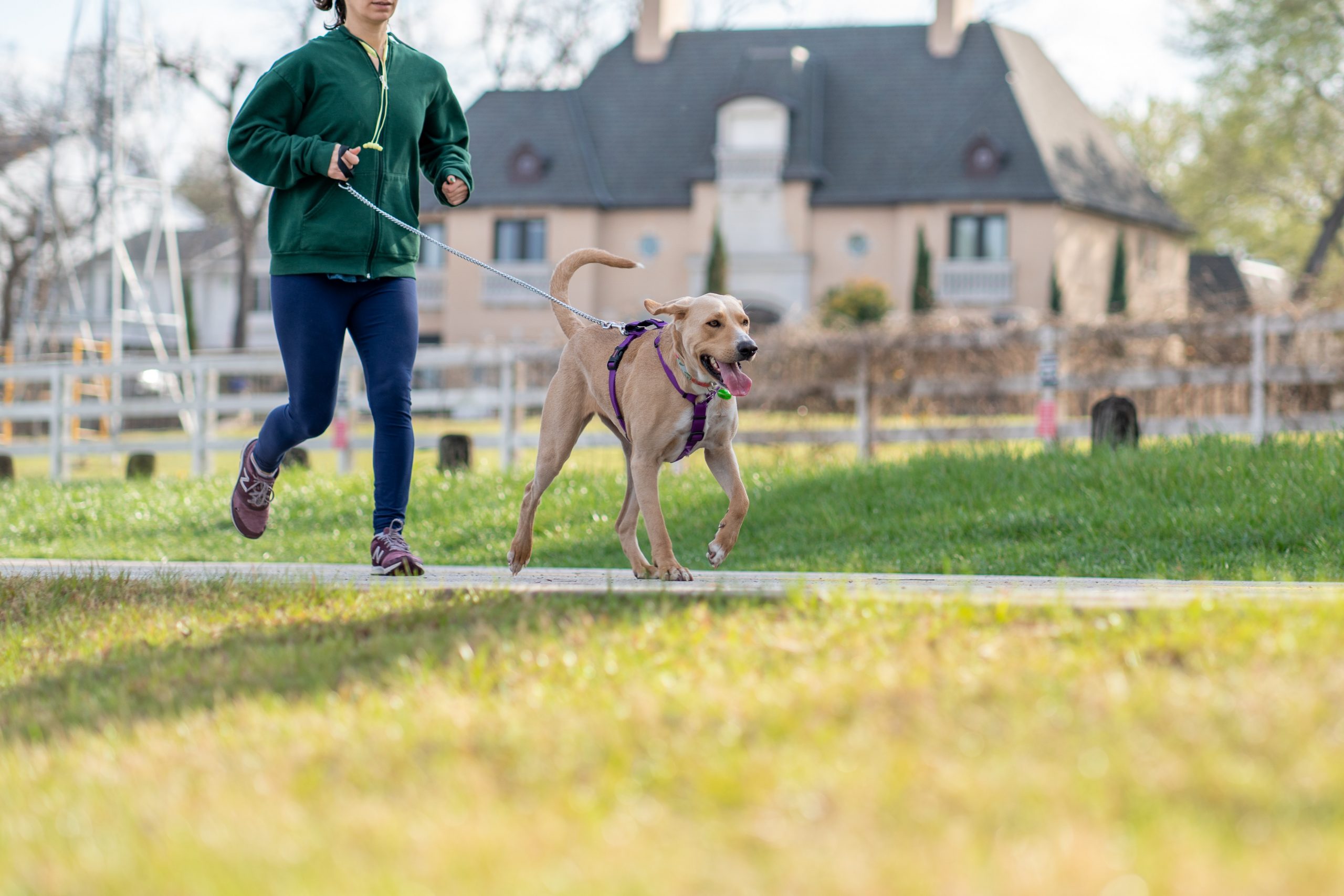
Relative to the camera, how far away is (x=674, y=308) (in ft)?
17.2

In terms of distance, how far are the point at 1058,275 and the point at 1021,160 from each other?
10.3 feet

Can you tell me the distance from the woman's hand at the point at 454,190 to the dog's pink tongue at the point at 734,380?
61.0 inches

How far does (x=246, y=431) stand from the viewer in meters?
29.9

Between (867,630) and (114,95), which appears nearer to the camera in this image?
(867,630)

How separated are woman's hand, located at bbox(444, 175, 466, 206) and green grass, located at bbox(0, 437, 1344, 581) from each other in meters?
2.49

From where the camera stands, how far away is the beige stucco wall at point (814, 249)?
1391 inches

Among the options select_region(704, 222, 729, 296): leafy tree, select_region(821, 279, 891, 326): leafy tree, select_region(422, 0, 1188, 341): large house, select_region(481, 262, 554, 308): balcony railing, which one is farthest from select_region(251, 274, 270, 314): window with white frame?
select_region(821, 279, 891, 326): leafy tree

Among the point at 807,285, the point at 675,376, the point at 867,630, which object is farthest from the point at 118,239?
the point at 867,630

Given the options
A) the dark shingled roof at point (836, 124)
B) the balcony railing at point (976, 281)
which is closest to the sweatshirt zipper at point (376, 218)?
the balcony railing at point (976, 281)

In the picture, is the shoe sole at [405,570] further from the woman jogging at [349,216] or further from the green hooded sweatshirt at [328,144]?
the green hooded sweatshirt at [328,144]

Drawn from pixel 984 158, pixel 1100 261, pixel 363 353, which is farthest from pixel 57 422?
pixel 1100 261

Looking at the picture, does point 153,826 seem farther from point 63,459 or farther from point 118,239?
point 118,239

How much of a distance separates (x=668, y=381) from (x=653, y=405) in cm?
11

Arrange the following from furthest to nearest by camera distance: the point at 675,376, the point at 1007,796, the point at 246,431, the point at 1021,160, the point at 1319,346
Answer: the point at 1021,160, the point at 246,431, the point at 1319,346, the point at 675,376, the point at 1007,796
